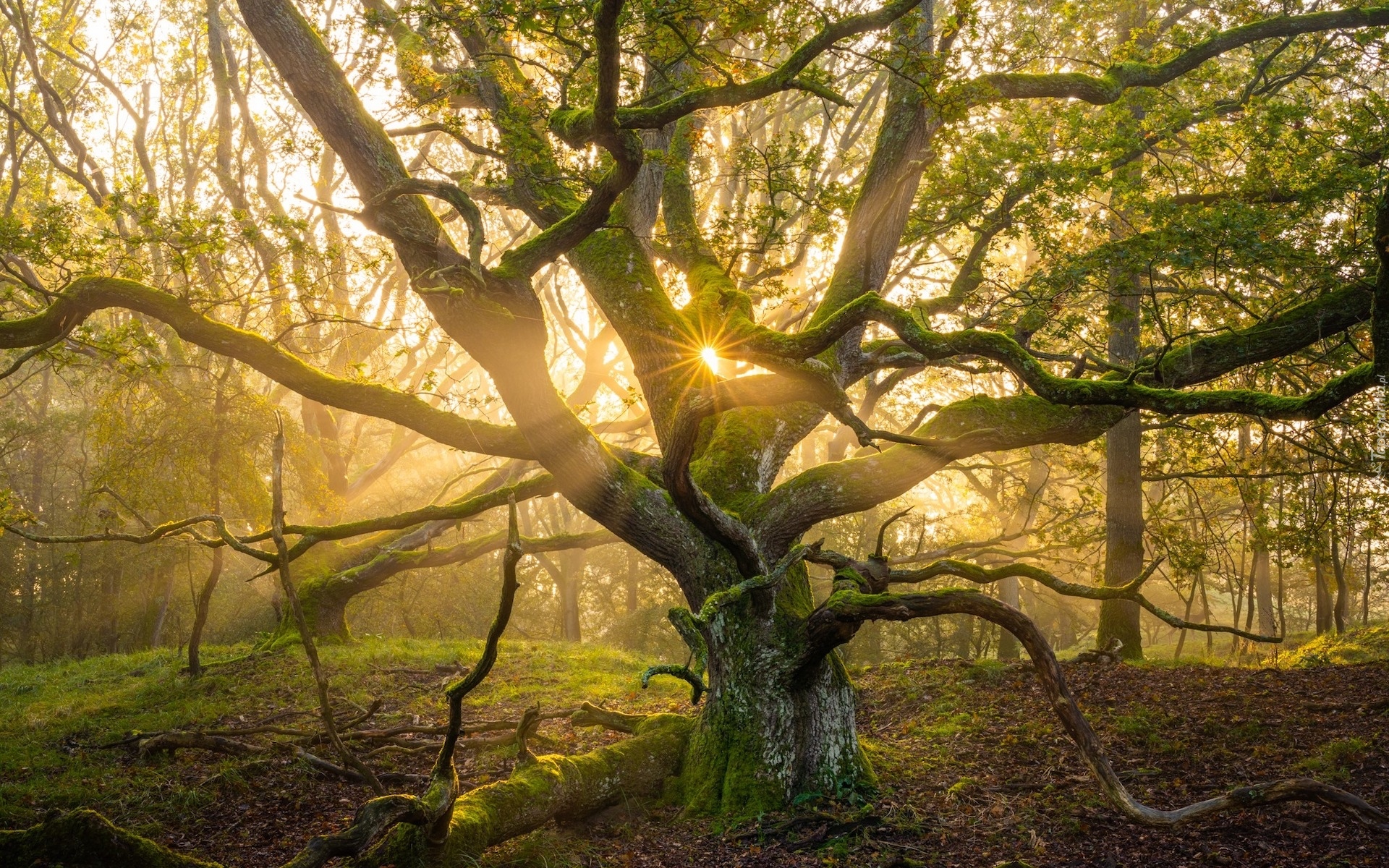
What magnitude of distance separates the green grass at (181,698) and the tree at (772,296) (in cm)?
225

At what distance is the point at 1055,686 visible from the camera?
18.3 ft

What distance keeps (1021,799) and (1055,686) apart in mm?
2010

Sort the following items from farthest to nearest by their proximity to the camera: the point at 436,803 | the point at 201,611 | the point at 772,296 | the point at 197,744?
the point at 201,611 < the point at 772,296 < the point at 197,744 < the point at 436,803

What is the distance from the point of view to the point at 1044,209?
30.3 feet

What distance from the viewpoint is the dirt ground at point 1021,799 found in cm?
580

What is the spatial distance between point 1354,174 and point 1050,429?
4.34 m

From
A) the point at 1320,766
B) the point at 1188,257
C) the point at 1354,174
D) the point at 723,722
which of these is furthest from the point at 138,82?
the point at 1320,766

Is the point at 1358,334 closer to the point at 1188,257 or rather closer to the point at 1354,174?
the point at 1354,174

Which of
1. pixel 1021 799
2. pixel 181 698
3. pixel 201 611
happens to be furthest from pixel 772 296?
pixel 181 698

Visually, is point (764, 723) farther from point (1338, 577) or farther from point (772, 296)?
point (1338, 577)

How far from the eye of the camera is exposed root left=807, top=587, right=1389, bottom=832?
15.3ft

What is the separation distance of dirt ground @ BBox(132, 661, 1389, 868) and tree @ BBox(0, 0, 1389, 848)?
25.1 inches

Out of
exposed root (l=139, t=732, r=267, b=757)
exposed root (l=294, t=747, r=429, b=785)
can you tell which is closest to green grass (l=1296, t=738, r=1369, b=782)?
exposed root (l=294, t=747, r=429, b=785)

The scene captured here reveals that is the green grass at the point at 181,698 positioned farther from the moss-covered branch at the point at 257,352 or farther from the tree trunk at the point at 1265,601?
the tree trunk at the point at 1265,601
